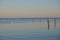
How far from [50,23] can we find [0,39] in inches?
72.2

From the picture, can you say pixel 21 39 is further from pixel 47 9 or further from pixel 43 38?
pixel 47 9

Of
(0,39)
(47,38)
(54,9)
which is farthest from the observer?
(47,38)

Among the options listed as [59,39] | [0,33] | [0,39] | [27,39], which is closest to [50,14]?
[59,39]

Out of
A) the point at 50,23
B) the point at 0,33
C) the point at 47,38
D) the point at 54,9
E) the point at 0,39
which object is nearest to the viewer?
the point at 54,9

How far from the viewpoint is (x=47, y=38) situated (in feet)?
8.37

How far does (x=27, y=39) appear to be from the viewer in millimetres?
2508

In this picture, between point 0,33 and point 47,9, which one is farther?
point 0,33

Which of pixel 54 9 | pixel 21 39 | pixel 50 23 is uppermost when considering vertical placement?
→ pixel 54 9

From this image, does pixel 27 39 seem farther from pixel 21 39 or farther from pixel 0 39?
pixel 0 39

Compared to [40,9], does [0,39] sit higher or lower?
lower

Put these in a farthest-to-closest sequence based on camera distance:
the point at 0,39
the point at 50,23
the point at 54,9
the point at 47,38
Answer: the point at 50,23 → the point at 47,38 → the point at 0,39 → the point at 54,9

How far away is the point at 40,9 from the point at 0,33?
1107mm

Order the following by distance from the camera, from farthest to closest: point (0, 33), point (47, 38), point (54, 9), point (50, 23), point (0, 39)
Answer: point (50, 23)
point (0, 33)
point (47, 38)
point (0, 39)
point (54, 9)

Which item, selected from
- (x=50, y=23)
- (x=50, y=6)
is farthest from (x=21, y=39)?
(x=50, y=23)
